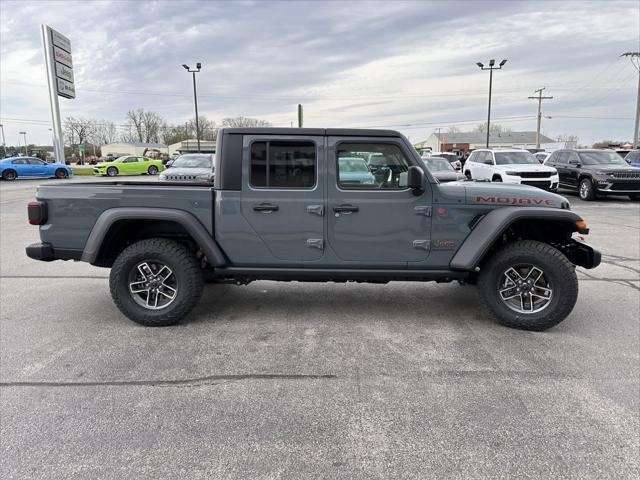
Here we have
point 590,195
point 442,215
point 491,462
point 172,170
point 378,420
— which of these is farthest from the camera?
point 590,195

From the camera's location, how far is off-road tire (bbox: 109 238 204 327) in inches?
169

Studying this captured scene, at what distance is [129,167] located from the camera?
110 ft

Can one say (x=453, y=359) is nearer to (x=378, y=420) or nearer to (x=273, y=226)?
(x=378, y=420)

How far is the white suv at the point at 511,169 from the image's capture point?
49.8 ft

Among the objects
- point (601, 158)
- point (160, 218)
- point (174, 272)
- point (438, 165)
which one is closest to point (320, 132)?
point (160, 218)

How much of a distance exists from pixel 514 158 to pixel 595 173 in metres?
2.62

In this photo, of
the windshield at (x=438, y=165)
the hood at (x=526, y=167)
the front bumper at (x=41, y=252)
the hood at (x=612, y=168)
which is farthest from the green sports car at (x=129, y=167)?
the front bumper at (x=41, y=252)

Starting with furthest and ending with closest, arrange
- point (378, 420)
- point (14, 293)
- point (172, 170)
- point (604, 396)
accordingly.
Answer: point (172, 170) → point (14, 293) → point (604, 396) → point (378, 420)

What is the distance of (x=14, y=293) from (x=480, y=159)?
1609 centimetres

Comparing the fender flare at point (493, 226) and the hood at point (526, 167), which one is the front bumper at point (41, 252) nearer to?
the fender flare at point (493, 226)

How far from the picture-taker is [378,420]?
2.83 m

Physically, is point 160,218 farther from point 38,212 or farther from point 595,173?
point 595,173

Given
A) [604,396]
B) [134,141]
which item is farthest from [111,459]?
[134,141]

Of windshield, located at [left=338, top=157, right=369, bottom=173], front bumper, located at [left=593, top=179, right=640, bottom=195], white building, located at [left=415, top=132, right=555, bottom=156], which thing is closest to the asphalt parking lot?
windshield, located at [left=338, top=157, right=369, bottom=173]
